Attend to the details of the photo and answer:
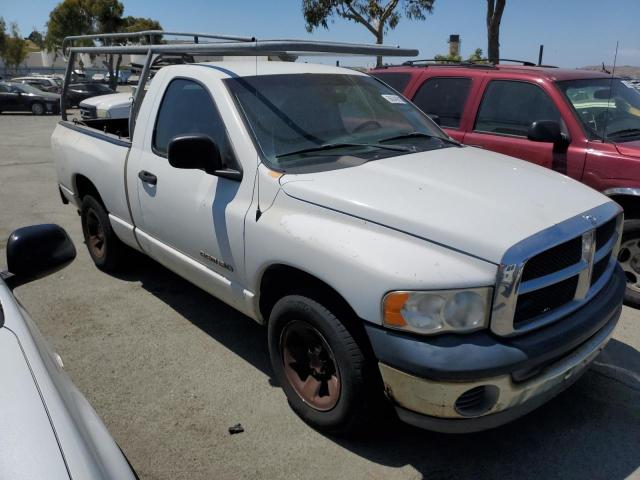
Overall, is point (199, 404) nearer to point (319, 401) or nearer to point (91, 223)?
point (319, 401)

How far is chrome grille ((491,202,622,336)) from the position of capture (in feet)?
7.68

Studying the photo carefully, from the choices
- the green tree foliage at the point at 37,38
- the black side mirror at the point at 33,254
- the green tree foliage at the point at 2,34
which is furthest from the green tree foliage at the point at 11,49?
the black side mirror at the point at 33,254

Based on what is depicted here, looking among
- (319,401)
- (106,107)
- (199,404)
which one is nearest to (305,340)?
(319,401)

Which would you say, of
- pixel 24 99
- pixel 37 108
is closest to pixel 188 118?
pixel 24 99

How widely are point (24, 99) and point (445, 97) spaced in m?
23.4

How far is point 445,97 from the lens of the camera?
5.71m

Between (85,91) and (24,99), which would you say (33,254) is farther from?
(85,91)

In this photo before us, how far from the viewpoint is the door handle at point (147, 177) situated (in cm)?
389

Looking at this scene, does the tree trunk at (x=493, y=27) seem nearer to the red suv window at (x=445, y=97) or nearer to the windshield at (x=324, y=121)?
the red suv window at (x=445, y=97)

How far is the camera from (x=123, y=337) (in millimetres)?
4090

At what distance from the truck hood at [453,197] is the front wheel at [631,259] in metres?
1.74

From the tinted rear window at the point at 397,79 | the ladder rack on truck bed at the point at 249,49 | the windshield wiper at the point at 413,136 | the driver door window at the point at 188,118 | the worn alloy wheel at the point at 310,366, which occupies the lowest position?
the worn alloy wheel at the point at 310,366

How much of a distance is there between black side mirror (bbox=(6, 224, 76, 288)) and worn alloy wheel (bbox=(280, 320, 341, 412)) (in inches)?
48.6

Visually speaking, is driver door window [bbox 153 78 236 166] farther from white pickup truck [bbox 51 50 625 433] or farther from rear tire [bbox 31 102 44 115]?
rear tire [bbox 31 102 44 115]
